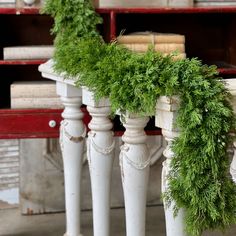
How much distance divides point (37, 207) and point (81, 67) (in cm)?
190

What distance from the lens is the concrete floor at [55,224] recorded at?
332 cm

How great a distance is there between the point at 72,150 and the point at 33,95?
0.53m

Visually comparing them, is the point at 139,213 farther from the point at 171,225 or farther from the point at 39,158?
the point at 39,158

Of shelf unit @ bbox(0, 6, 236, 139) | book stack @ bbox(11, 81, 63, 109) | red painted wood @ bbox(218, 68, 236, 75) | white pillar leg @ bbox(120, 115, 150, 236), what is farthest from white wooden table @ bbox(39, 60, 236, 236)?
red painted wood @ bbox(218, 68, 236, 75)

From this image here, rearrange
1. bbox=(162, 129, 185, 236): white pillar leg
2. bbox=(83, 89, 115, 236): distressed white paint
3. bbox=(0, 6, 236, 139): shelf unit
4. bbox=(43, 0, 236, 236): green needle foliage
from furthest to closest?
bbox=(0, 6, 236, 139): shelf unit, bbox=(83, 89, 115, 236): distressed white paint, bbox=(162, 129, 185, 236): white pillar leg, bbox=(43, 0, 236, 236): green needle foliage

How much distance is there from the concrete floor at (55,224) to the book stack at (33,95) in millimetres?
755

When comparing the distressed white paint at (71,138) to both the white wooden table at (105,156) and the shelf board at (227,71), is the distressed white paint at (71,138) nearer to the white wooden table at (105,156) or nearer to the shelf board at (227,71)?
the white wooden table at (105,156)

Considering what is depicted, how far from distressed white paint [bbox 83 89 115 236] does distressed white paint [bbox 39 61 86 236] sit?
25 centimetres

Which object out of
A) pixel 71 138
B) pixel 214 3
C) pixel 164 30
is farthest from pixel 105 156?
pixel 214 3

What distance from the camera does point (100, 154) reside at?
7.20ft

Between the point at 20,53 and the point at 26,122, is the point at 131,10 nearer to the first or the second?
the point at 20,53

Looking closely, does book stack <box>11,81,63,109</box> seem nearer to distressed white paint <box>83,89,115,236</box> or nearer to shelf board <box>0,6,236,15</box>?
shelf board <box>0,6,236,15</box>

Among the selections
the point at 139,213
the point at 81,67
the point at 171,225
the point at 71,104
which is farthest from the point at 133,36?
the point at 171,225

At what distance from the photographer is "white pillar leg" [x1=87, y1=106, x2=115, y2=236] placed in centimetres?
216
